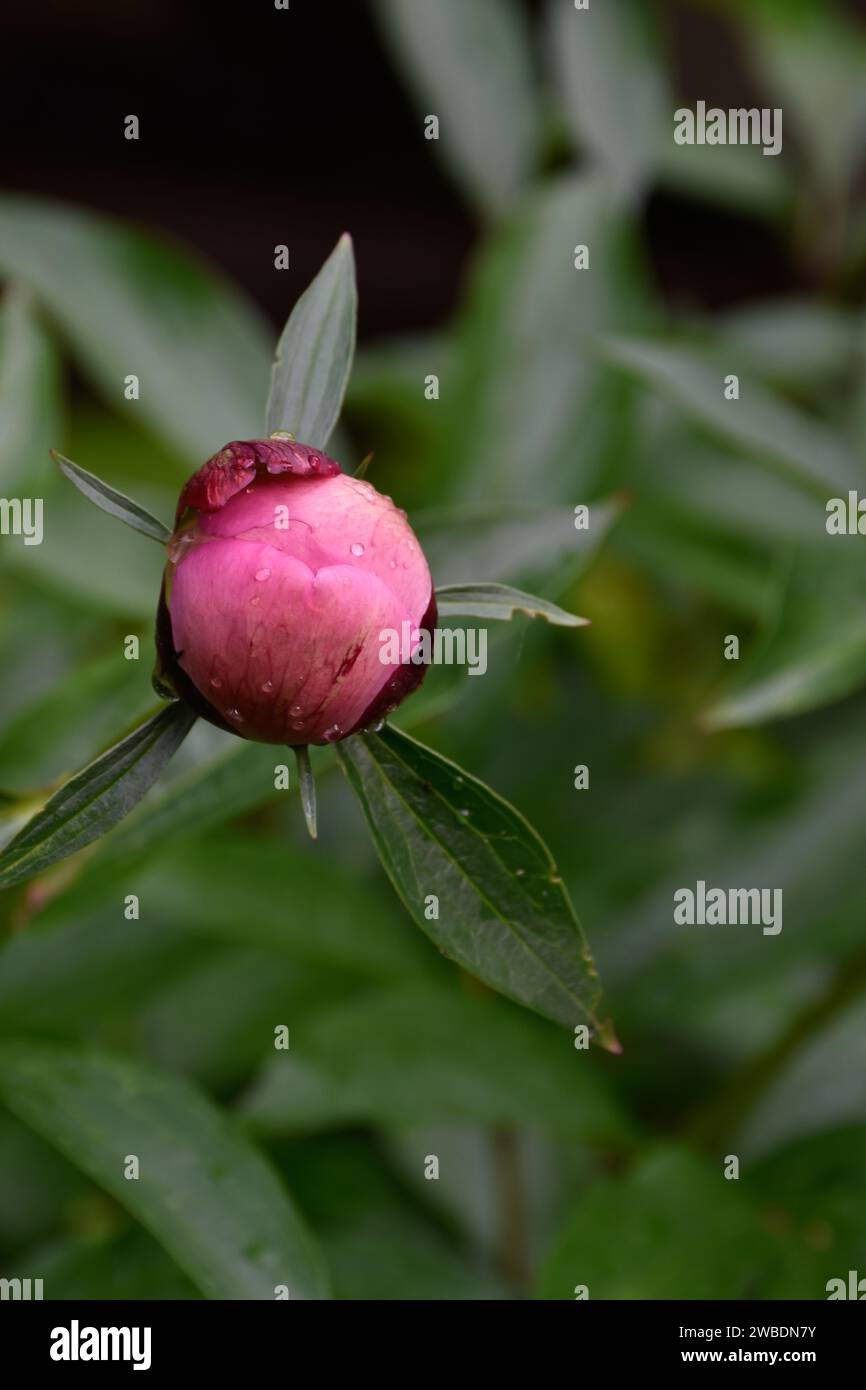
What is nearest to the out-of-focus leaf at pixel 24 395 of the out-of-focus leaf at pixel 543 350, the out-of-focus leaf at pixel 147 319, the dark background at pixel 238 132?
the out-of-focus leaf at pixel 147 319

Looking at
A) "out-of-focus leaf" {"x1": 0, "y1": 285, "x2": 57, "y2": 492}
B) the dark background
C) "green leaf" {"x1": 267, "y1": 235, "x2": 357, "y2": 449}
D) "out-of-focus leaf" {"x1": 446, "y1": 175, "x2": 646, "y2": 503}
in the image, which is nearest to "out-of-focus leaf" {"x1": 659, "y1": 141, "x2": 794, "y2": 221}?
"out-of-focus leaf" {"x1": 446, "y1": 175, "x2": 646, "y2": 503}

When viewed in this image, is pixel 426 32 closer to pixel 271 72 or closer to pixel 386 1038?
pixel 271 72

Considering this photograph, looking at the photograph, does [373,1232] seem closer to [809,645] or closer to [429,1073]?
[429,1073]

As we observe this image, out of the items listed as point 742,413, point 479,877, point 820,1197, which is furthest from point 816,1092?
point 479,877

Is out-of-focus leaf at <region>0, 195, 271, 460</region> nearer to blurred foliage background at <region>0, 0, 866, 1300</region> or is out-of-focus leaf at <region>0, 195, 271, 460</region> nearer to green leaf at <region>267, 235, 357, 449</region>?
blurred foliage background at <region>0, 0, 866, 1300</region>

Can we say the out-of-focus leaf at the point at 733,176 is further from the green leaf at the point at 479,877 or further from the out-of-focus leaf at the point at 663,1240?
the green leaf at the point at 479,877

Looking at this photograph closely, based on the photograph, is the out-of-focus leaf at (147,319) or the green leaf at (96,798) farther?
the out-of-focus leaf at (147,319)
